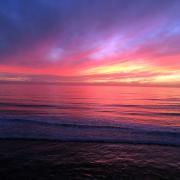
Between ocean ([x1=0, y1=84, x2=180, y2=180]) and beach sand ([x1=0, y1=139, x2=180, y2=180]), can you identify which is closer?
beach sand ([x1=0, y1=139, x2=180, y2=180])

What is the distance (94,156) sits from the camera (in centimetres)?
850

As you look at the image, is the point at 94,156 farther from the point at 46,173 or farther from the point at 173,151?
the point at 173,151

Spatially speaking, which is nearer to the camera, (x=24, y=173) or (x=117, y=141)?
(x=24, y=173)

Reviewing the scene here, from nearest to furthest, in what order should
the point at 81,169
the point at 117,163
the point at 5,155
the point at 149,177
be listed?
the point at 149,177 < the point at 81,169 < the point at 117,163 < the point at 5,155

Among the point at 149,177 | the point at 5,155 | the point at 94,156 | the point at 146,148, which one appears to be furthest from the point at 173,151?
the point at 5,155

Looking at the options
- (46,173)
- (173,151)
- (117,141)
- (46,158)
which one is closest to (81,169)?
(46,173)

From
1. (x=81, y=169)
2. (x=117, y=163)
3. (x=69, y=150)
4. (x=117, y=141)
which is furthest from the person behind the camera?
(x=117, y=141)

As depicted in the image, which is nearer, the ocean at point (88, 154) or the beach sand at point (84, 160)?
the beach sand at point (84, 160)

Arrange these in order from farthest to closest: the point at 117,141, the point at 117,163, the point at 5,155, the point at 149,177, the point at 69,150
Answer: the point at 117,141 < the point at 69,150 < the point at 5,155 < the point at 117,163 < the point at 149,177

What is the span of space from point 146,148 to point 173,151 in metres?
1.33

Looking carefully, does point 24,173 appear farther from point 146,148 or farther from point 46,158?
point 146,148

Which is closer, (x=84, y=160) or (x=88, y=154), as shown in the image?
(x=84, y=160)

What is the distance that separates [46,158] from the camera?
8.07 m

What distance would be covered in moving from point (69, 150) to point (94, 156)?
148 cm
